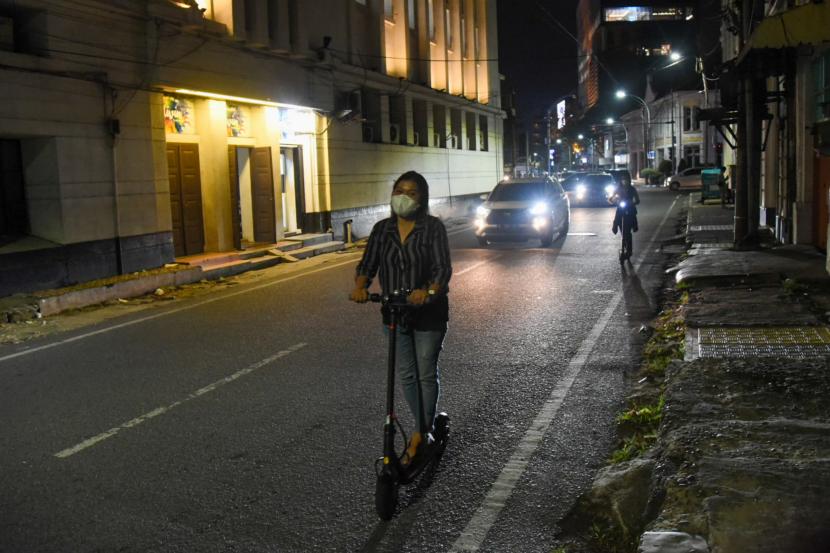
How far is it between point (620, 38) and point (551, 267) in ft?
387

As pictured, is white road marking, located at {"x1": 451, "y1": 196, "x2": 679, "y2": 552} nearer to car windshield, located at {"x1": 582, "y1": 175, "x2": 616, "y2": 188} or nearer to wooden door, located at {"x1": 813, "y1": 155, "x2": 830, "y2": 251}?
wooden door, located at {"x1": 813, "y1": 155, "x2": 830, "y2": 251}

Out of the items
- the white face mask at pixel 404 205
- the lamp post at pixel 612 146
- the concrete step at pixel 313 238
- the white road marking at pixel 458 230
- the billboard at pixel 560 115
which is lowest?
the white road marking at pixel 458 230

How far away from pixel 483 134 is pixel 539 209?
24.7 m

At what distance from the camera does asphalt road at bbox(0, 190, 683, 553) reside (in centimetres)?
437

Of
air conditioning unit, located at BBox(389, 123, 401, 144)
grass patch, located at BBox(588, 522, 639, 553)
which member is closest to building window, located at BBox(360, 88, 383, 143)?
air conditioning unit, located at BBox(389, 123, 401, 144)

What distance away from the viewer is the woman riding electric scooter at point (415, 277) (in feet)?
15.9

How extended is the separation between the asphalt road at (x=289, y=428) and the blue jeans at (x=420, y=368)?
1.52 feet

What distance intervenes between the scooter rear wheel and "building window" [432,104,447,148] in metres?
30.6

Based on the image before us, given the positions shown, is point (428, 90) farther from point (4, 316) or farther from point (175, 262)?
→ point (4, 316)

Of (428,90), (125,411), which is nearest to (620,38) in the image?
(428,90)

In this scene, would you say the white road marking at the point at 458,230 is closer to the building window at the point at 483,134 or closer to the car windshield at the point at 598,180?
the car windshield at the point at 598,180

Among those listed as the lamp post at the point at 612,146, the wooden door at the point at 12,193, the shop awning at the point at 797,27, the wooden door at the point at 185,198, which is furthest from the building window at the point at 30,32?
Result: the lamp post at the point at 612,146

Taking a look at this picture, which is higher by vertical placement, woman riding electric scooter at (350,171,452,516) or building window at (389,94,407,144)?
building window at (389,94,407,144)

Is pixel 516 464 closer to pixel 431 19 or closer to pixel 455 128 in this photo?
pixel 431 19
